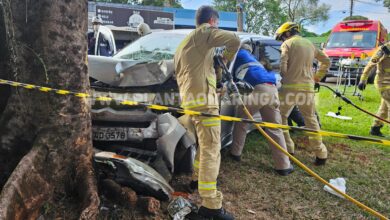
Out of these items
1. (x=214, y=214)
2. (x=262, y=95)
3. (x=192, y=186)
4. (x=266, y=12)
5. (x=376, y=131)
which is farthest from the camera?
(x=266, y=12)

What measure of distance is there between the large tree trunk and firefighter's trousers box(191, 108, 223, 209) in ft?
3.01

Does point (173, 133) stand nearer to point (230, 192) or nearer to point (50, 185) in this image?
point (230, 192)

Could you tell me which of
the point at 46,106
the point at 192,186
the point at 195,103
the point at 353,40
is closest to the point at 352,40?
the point at 353,40

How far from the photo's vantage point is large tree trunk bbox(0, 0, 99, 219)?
8.19 ft

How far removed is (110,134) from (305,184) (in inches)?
86.0

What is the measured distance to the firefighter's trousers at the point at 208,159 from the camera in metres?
2.98

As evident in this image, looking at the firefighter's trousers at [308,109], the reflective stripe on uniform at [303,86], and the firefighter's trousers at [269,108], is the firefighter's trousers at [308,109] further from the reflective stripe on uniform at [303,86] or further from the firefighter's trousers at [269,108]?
the firefighter's trousers at [269,108]

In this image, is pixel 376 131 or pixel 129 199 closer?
pixel 129 199

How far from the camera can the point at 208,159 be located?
3.06 m

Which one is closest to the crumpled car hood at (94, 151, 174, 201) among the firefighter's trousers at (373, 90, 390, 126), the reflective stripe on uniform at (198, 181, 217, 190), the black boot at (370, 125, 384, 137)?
the reflective stripe on uniform at (198, 181, 217, 190)

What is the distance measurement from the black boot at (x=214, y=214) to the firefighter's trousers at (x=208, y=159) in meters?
0.03

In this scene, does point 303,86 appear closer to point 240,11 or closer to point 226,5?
point 240,11

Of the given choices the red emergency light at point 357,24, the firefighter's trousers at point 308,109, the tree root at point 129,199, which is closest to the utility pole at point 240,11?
the red emergency light at point 357,24

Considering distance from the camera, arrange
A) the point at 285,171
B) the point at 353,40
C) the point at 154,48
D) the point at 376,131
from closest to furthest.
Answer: the point at 285,171 < the point at 154,48 < the point at 376,131 < the point at 353,40
